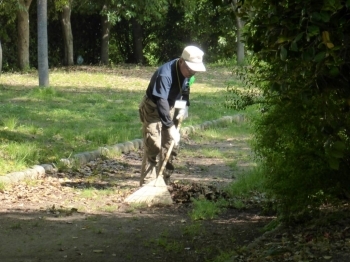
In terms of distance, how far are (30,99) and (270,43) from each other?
14315mm

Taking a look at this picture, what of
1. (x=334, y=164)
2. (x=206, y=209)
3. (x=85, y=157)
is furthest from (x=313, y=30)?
(x=85, y=157)

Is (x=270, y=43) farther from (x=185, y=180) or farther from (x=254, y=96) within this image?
(x=185, y=180)

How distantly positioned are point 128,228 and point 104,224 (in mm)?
328

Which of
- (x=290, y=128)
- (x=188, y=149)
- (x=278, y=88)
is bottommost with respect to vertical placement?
(x=188, y=149)

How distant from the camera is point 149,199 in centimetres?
932

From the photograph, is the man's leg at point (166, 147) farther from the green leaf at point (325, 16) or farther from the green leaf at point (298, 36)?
the green leaf at point (325, 16)

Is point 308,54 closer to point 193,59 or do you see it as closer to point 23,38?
point 193,59

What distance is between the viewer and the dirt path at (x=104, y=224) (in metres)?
7.14

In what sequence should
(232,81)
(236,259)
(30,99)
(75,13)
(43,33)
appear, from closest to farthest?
1. (236,259)
2. (30,99)
3. (43,33)
4. (232,81)
5. (75,13)

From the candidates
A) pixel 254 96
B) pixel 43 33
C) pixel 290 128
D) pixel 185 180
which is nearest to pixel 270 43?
pixel 290 128

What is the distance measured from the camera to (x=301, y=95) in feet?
17.4

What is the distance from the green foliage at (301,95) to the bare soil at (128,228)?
0.48 meters

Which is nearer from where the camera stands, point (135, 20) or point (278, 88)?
point (278, 88)

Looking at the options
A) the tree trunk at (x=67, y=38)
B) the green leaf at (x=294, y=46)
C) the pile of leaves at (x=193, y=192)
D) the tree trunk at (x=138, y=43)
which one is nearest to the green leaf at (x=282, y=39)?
the green leaf at (x=294, y=46)
